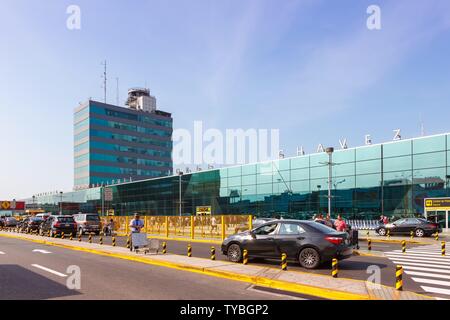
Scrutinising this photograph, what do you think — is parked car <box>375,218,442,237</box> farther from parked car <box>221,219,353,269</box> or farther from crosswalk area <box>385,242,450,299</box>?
parked car <box>221,219,353,269</box>

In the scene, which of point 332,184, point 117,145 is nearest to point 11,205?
point 117,145

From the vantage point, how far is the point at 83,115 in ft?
395

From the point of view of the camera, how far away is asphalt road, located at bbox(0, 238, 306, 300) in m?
9.26

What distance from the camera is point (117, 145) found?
12325 cm

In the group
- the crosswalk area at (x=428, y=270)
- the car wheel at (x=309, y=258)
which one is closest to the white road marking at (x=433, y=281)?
the crosswalk area at (x=428, y=270)

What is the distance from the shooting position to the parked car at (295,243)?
13352 mm

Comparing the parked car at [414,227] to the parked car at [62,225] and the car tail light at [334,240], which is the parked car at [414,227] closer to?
the car tail light at [334,240]

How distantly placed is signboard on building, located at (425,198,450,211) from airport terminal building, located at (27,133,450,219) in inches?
119

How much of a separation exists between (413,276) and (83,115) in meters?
118

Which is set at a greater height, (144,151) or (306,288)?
(144,151)

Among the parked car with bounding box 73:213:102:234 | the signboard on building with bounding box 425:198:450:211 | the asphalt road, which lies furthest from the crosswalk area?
the parked car with bounding box 73:213:102:234

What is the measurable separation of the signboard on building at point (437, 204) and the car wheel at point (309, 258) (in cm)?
2858
